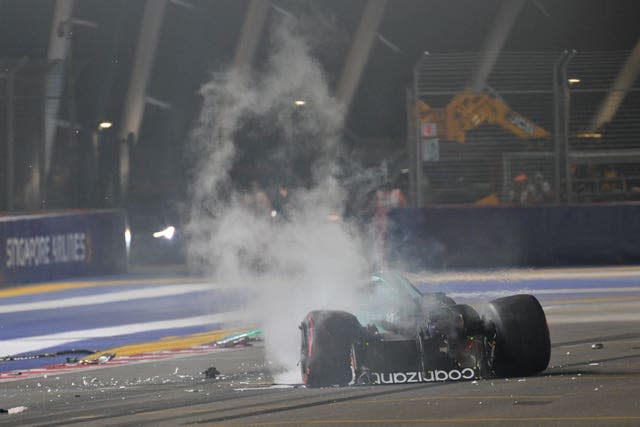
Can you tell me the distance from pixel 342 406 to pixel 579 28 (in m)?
27.3

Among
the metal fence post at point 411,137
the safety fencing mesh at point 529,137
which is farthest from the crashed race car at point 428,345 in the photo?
the metal fence post at point 411,137

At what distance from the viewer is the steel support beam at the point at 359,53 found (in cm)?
3338

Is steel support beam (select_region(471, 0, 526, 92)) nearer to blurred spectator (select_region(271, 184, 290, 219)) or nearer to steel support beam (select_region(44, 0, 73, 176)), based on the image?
steel support beam (select_region(44, 0, 73, 176))

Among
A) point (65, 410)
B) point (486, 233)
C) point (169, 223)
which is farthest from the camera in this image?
point (169, 223)

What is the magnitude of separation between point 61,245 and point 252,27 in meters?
8.47

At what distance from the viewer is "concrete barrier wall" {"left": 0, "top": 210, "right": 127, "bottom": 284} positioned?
904 inches

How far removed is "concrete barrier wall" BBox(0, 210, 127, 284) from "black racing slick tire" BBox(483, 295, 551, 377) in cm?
1489

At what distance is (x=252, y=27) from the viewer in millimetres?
30891

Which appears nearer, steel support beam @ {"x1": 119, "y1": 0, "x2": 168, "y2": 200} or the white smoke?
the white smoke

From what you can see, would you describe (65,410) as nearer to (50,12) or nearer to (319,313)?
(319,313)

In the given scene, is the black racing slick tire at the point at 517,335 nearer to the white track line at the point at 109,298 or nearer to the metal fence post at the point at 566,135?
the white track line at the point at 109,298

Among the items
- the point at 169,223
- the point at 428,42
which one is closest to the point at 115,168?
the point at 169,223

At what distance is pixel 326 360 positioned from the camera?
9.07 meters

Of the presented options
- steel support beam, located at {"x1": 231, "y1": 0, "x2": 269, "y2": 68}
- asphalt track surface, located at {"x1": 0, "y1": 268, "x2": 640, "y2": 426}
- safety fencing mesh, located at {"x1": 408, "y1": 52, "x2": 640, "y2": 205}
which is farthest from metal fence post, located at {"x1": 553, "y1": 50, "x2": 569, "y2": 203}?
steel support beam, located at {"x1": 231, "y1": 0, "x2": 269, "y2": 68}
